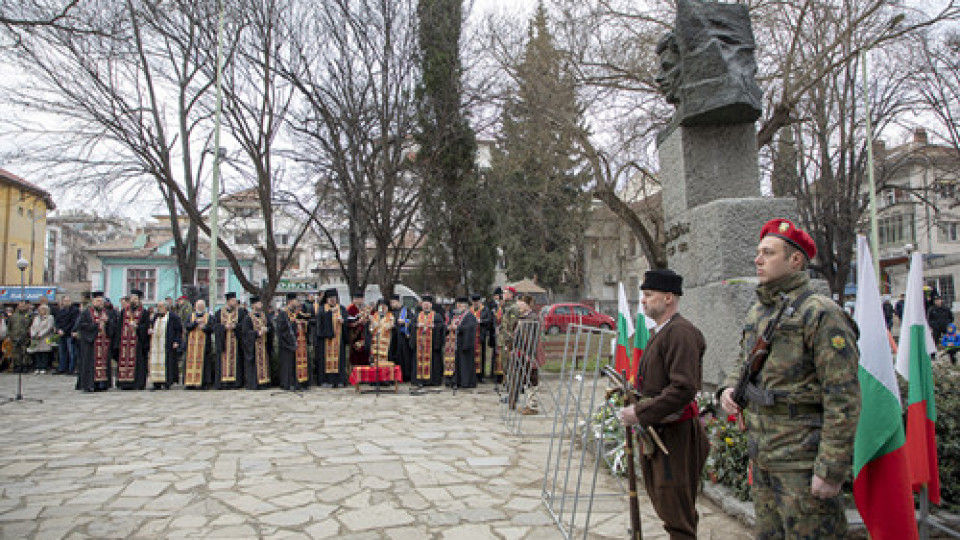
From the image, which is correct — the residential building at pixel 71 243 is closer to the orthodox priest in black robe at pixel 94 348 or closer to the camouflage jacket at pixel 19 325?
the camouflage jacket at pixel 19 325

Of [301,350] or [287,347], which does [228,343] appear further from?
[301,350]

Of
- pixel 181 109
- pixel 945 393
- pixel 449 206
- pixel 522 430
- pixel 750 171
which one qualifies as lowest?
pixel 522 430

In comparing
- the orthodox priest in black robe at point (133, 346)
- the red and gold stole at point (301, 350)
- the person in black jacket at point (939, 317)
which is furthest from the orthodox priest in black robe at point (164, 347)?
the person in black jacket at point (939, 317)

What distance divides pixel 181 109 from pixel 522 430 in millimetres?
14849

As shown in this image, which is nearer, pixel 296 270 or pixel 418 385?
pixel 418 385

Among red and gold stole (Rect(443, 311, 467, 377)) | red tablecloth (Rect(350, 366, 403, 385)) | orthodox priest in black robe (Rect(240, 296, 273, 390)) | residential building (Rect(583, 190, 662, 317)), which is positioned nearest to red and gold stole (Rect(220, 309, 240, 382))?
orthodox priest in black robe (Rect(240, 296, 273, 390))

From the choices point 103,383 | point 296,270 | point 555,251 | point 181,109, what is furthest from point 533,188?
point 296,270

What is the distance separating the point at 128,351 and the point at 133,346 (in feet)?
0.47

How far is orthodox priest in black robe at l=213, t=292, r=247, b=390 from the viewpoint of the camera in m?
12.7

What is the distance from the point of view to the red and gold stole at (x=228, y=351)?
41.8 ft

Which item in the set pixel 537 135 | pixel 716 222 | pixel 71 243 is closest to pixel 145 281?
pixel 71 243

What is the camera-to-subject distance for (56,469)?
615 cm

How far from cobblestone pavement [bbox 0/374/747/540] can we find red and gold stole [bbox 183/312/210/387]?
2791mm

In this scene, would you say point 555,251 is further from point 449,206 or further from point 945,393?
point 945,393
